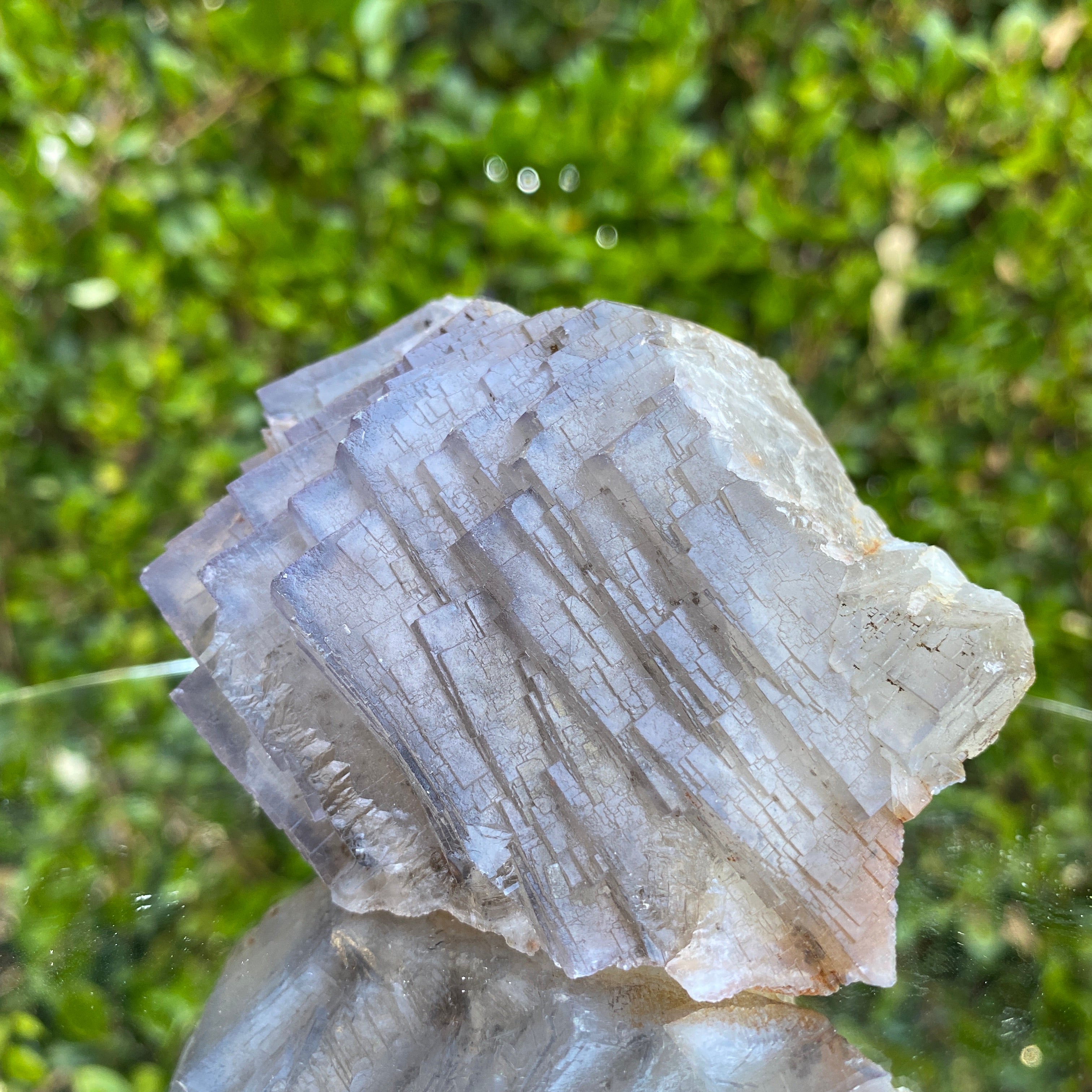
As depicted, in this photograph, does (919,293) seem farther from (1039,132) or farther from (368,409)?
(368,409)

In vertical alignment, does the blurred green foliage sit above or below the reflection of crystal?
above

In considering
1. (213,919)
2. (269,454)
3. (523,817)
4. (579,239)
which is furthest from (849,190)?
(213,919)

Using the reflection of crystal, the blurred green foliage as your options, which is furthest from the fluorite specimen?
the blurred green foliage

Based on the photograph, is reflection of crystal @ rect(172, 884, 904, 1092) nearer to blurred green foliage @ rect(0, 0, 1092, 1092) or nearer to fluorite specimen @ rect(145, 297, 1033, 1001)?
Result: fluorite specimen @ rect(145, 297, 1033, 1001)

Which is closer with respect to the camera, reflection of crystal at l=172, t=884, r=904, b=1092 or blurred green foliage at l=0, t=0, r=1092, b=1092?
reflection of crystal at l=172, t=884, r=904, b=1092

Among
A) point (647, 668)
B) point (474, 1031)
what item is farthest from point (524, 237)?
point (474, 1031)

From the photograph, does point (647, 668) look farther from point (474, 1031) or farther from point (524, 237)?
point (524, 237)

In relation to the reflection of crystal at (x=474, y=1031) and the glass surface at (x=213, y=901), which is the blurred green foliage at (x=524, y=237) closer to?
the glass surface at (x=213, y=901)
